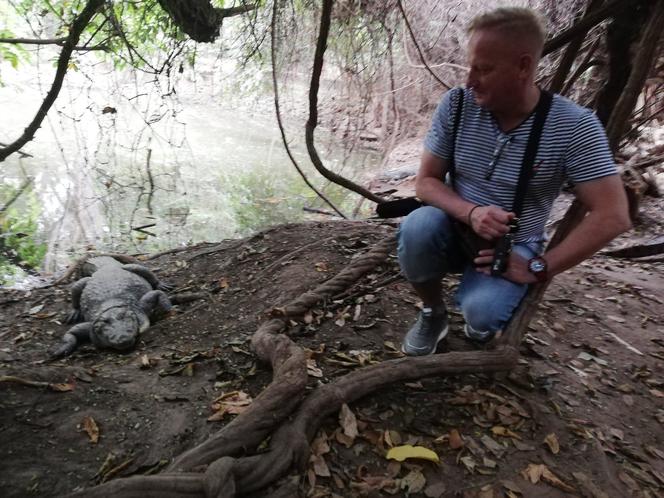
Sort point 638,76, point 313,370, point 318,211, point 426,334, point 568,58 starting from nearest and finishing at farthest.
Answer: point 313,370 → point 426,334 → point 638,76 → point 568,58 → point 318,211

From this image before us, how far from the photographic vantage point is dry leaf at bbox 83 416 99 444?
6.16 feet

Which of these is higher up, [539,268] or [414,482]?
[539,268]

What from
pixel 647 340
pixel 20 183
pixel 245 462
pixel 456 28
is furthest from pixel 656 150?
pixel 20 183

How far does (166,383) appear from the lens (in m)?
2.37

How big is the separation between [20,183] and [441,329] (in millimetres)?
6398

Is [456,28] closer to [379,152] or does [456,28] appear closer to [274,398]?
[379,152]

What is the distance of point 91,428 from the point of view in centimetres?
193

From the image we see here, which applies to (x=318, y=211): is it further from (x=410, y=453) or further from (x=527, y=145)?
(x=410, y=453)

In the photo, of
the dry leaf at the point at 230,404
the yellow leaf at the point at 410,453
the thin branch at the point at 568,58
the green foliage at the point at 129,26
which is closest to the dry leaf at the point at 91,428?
the dry leaf at the point at 230,404

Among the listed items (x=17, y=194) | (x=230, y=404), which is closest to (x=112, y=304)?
(x=230, y=404)

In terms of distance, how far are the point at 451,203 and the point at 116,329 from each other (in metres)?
2.56

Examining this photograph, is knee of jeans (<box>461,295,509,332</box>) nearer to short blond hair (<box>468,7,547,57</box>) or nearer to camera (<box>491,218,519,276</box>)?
camera (<box>491,218,519,276</box>)

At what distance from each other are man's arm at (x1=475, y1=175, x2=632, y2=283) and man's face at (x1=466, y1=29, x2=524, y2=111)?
470mm

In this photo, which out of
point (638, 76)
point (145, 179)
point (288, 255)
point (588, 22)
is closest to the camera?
point (638, 76)
